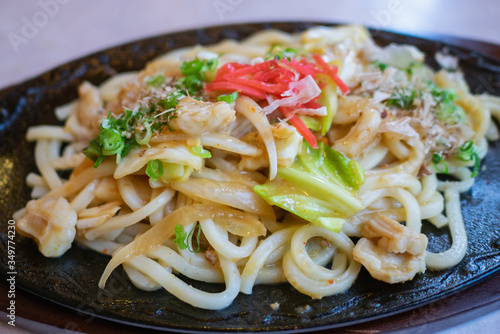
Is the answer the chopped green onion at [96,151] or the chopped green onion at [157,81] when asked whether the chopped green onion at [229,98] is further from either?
the chopped green onion at [96,151]

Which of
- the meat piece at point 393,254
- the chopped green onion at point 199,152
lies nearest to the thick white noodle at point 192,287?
the chopped green onion at point 199,152

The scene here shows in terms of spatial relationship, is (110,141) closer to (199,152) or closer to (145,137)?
(145,137)

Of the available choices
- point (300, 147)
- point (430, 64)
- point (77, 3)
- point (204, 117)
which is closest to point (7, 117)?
point (204, 117)

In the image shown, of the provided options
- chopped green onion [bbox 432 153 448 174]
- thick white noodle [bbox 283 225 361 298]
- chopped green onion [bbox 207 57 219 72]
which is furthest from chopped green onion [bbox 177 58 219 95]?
chopped green onion [bbox 432 153 448 174]

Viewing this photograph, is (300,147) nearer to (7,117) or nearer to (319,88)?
(319,88)

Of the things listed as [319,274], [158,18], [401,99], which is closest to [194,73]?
[401,99]
